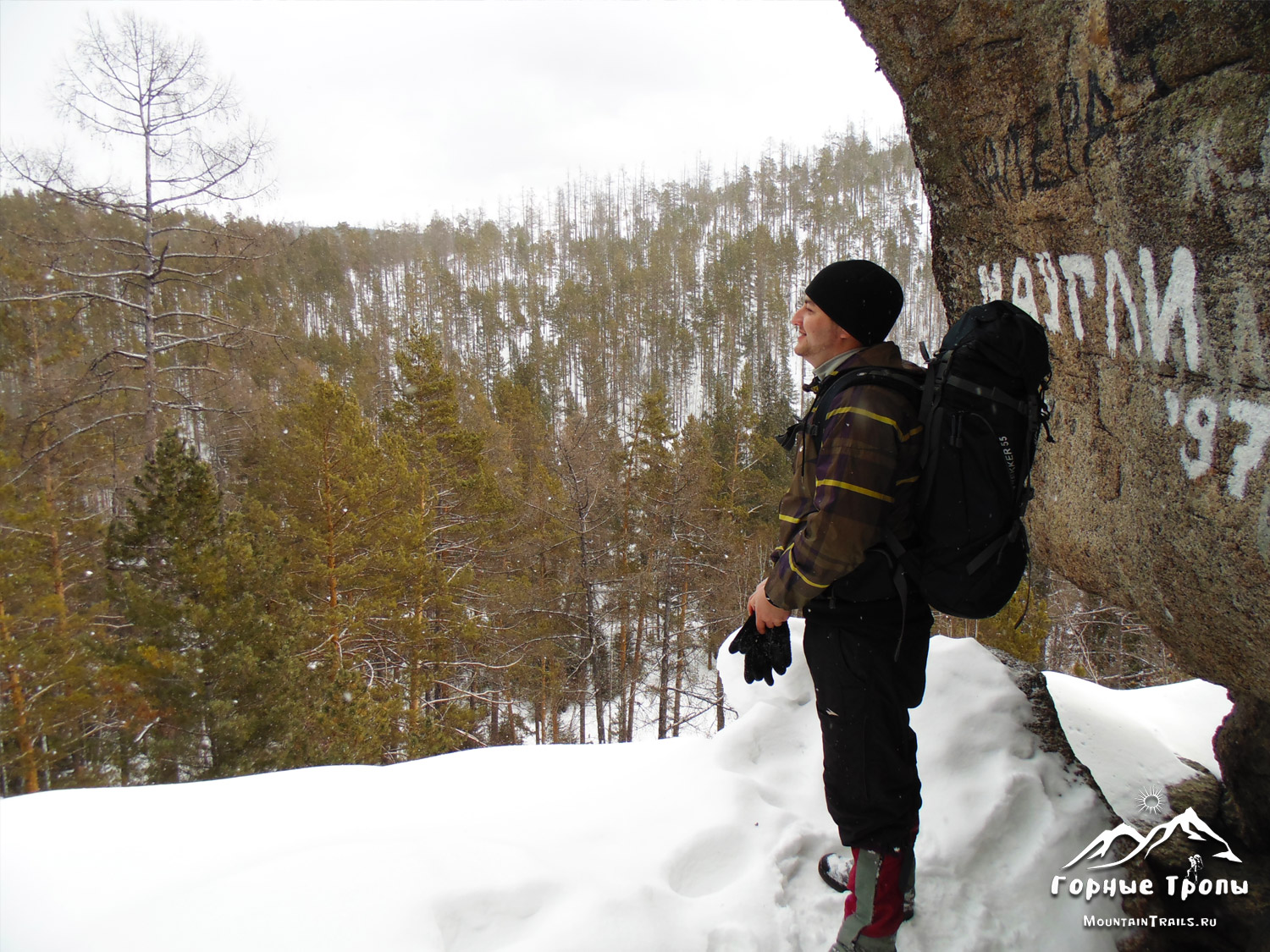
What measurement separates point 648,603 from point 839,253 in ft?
149

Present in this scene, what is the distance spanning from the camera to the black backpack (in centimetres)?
169

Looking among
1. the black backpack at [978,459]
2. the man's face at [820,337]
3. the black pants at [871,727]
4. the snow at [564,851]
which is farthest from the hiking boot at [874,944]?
the man's face at [820,337]

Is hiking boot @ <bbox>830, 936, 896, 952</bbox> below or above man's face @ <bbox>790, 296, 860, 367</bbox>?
below

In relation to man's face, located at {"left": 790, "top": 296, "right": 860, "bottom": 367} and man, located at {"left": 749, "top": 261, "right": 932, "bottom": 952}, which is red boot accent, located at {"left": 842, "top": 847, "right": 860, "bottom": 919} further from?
man's face, located at {"left": 790, "top": 296, "right": 860, "bottom": 367}

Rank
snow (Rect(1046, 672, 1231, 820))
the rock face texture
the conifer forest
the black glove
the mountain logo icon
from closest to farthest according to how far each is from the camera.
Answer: the rock face texture < the black glove < the mountain logo icon < snow (Rect(1046, 672, 1231, 820)) < the conifer forest

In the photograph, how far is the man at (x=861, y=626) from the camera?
1.78 m

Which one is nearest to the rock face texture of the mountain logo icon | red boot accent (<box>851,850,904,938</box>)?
the mountain logo icon

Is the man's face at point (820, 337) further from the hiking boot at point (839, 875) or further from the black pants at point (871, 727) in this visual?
the hiking boot at point (839, 875)

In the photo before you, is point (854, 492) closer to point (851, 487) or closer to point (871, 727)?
point (851, 487)

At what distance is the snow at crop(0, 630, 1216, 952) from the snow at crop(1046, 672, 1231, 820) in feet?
2.10

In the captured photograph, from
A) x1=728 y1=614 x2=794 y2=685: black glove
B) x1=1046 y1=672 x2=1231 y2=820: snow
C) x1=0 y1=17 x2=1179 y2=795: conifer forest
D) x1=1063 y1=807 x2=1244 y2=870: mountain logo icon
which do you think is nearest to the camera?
x1=728 y1=614 x2=794 y2=685: black glove

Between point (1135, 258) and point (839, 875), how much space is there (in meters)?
2.32

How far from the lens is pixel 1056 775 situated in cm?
258

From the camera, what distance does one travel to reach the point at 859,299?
6.15ft
